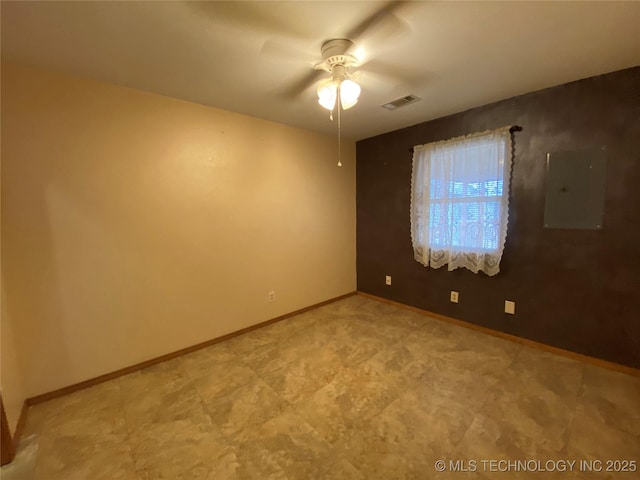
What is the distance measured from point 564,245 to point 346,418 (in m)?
2.32

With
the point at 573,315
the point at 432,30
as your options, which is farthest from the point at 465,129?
the point at 573,315

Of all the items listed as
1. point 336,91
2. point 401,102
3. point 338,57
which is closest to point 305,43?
point 338,57

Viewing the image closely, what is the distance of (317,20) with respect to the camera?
4.66ft

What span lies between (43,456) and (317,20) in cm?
282

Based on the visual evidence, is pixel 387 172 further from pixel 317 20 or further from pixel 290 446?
pixel 290 446

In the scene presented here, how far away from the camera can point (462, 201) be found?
9.10 feet

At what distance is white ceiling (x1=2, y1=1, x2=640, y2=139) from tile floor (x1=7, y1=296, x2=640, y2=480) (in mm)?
2307

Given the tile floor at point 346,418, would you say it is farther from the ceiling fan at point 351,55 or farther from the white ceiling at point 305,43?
the white ceiling at point 305,43

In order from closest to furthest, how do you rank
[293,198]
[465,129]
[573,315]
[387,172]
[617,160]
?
[617,160], [573,315], [465,129], [293,198], [387,172]

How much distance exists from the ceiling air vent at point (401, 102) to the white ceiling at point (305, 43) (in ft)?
0.29

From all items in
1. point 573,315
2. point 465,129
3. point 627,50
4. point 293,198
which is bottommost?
point 573,315

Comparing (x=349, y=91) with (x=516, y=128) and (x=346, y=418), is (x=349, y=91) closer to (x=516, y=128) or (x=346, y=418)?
(x=516, y=128)

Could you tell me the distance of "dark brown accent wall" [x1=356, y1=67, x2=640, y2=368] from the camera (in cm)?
201

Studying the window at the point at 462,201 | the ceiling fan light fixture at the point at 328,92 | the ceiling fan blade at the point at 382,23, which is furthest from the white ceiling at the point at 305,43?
the window at the point at 462,201
